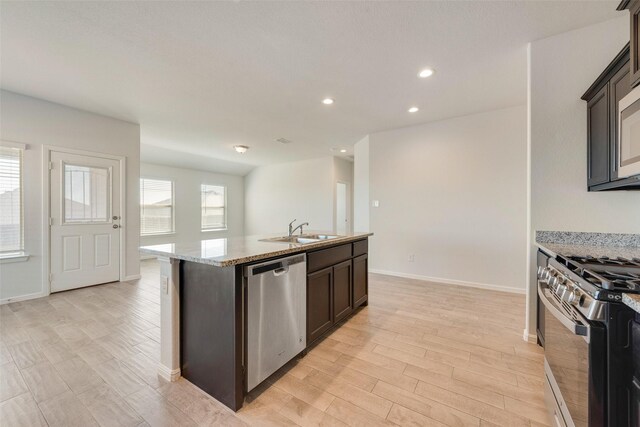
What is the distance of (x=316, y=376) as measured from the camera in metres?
1.82

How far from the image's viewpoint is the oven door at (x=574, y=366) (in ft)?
3.03

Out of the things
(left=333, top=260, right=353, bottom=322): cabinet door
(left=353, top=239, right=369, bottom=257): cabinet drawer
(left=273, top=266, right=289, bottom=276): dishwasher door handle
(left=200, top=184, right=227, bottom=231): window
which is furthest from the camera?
(left=200, top=184, right=227, bottom=231): window

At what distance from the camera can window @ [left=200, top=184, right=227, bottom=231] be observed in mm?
7824

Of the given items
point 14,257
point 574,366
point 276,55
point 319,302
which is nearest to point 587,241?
point 574,366

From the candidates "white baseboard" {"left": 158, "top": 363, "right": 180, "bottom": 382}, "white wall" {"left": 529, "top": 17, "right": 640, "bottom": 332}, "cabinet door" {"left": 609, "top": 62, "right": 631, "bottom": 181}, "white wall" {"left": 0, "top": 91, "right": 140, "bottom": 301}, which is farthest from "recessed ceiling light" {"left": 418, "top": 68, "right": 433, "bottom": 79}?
"white wall" {"left": 0, "top": 91, "right": 140, "bottom": 301}

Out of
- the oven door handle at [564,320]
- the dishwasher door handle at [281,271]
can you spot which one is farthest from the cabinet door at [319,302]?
the oven door handle at [564,320]

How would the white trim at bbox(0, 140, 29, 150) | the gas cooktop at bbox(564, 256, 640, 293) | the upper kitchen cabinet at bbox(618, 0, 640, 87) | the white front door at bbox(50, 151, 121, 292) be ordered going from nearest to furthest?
the gas cooktop at bbox(564, 256, 640, 293)
the upper kitchen cabinet at bbox(618, 0, 640, 87)
the white trim at bbox(0, 140, 29, 150)
the white front door at bbox(50, 151, 121, 292)

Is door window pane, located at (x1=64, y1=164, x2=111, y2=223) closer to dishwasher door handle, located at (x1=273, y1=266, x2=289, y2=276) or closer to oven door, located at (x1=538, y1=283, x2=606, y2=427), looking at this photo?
dishwasher door handle, located at (x1=273, y1=266, x2=289, y2=276)

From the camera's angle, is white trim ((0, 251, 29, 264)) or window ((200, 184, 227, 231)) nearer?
white trim ((0, 251, 29, 264))

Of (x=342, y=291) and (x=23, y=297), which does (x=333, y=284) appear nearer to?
(x=342, y=291)

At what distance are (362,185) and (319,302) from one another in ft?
11.0

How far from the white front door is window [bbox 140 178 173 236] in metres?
2.53

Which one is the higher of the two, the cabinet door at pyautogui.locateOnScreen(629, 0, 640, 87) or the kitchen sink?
the cabinet door at pyautogui.locateOnScreen(629, 0, 640, 87)

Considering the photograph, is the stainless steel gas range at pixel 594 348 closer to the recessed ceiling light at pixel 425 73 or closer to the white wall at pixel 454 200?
the recessed ceiling light at pixel 425 73
